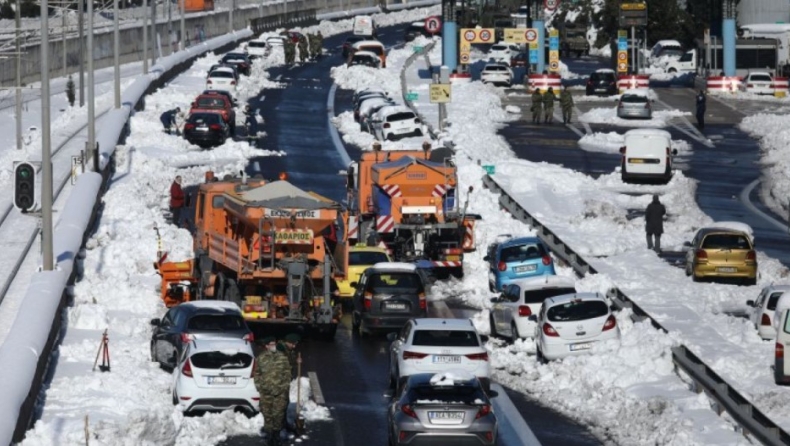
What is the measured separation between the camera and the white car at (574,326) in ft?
94.5

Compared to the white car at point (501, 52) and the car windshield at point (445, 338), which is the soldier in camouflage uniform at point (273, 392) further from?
the white car at point (501, 52)

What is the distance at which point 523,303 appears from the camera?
31.7m

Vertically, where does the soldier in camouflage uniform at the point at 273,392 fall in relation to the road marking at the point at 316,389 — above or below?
above

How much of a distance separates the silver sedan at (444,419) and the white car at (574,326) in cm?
676

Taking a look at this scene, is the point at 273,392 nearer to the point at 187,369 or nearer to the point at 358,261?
the point at 187,369

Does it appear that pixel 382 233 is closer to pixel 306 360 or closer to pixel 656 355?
pixel 306 360

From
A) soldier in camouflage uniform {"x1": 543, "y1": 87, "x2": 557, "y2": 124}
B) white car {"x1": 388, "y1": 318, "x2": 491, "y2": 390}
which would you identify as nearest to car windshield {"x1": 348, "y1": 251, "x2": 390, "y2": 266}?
white car {"x1": 388, "y1": 318, "x2": 491, "y2": 390}

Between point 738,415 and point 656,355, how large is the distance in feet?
16.2

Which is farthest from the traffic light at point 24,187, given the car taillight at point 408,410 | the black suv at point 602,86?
the black suv at point 602,86

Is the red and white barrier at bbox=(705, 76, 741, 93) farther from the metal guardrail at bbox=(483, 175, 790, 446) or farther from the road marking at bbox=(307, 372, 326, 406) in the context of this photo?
the road marking at bbox=(307, 372, 326, 406)

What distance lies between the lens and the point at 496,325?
32.7m

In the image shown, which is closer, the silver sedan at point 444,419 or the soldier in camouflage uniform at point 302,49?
the silver sedan at point 444,419

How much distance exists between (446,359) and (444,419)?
4.06 m

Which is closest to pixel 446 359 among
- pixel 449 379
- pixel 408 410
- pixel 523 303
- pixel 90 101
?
pixel 449 379
